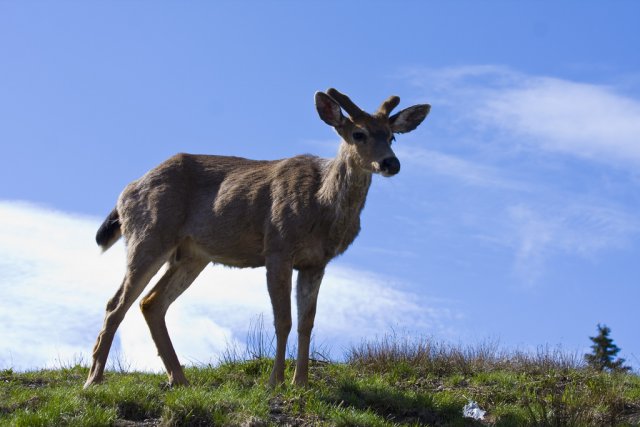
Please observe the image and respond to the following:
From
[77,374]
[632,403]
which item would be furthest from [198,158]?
[632,403]

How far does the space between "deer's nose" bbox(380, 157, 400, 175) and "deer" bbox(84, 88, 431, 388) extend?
0.04 feet

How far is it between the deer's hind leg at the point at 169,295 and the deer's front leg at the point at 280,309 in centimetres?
129

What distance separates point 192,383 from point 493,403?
3.65 metres

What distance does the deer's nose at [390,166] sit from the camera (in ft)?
37.6

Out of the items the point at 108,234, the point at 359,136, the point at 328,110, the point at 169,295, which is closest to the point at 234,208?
the point at 169,295

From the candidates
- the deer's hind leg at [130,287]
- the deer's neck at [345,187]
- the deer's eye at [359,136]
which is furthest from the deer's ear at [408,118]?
the deer's hind leg at [130,287]

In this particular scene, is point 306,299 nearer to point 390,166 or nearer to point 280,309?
point 280,309

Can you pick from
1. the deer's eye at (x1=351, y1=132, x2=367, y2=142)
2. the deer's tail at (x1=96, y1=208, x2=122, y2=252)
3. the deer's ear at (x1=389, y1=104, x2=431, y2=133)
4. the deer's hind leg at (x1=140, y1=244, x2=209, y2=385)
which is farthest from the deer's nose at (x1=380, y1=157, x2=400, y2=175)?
the deer's tail at (x1=96, y1=208, x2=122, y2=252)

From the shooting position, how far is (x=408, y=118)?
41.5 ft

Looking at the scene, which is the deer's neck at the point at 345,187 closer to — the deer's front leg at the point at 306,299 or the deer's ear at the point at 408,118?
the deer's front leg at the point at 306,299

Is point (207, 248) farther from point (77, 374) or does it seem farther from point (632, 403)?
point (632, 403)

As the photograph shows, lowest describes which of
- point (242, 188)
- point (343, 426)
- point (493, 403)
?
point (343, 426)

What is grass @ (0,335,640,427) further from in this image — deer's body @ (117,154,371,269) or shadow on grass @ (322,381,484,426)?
deer's body @ (117,154,371,269)

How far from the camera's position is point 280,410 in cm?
993
